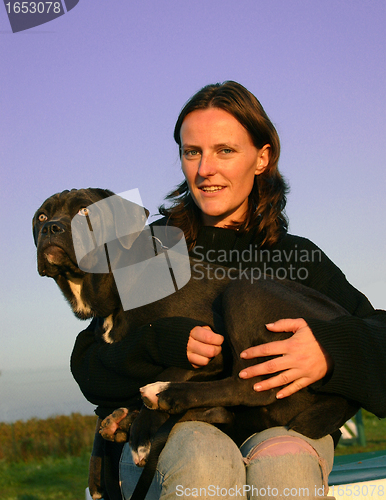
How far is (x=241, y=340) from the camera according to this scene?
237cm

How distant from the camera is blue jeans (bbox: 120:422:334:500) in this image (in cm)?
182

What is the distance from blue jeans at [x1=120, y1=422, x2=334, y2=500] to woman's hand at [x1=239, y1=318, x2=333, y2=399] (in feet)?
0.70

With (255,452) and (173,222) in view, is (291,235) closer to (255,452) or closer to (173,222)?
(173,222)

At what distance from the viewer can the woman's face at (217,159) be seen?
3.01 metres

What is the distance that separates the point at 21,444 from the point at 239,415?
527 cm

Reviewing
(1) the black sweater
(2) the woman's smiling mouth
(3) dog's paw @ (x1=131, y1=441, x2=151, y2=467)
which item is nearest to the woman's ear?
(2) the woman's smiling mouth

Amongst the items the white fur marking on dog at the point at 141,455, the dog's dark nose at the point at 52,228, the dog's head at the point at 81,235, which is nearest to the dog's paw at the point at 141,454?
the white fur marking on dog at the point at 141,455

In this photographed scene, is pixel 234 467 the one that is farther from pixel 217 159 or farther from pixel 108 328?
pixel 217 159

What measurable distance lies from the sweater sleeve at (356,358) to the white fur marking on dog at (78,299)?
1.40 m

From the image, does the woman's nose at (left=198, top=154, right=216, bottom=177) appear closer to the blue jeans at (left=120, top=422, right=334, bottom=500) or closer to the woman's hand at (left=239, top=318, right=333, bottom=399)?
A: the woman's hand at (left=239, top=318, right=333, bottom=399)

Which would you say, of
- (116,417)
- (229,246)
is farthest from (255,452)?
(229,246)

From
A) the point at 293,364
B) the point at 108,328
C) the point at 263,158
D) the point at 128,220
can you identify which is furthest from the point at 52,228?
the point at 293,364

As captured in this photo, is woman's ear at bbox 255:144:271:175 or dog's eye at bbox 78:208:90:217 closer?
dog's eye at bbox 78:208:90:217

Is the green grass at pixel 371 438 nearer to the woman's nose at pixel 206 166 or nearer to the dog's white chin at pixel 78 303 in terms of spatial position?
the dog's white chin at pixel 78 303
